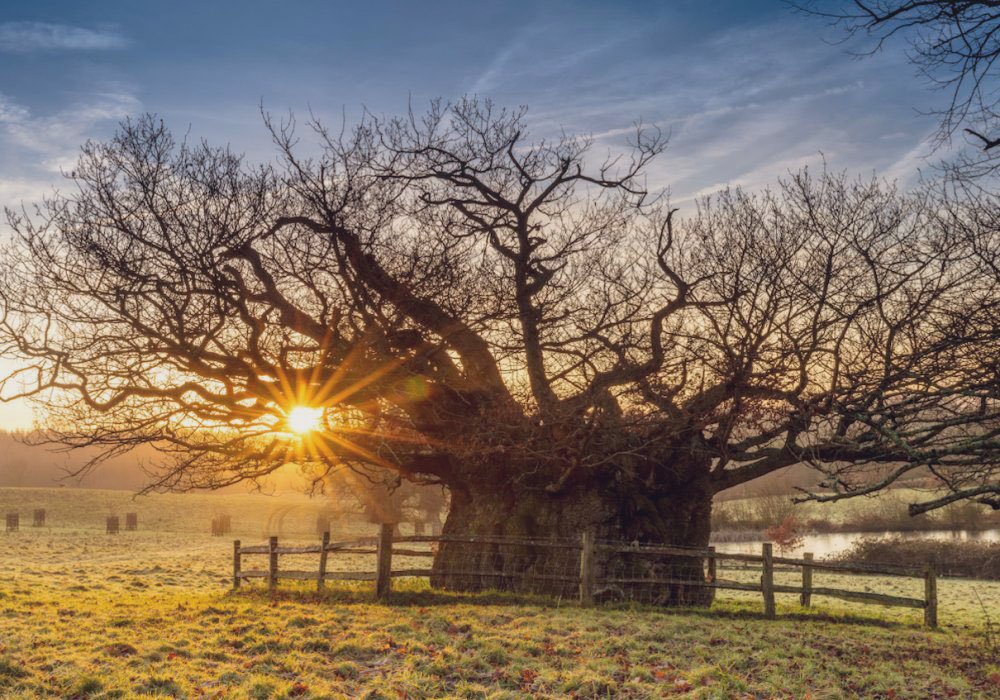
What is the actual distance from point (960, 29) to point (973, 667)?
30.8ft

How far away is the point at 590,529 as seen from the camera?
17984 millimetres

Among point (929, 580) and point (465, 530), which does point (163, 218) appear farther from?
point (929, 580)

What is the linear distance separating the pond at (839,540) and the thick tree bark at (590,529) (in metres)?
20.4

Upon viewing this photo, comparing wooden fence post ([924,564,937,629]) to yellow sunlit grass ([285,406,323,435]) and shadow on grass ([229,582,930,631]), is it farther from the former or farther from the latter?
yellow sunlit grass ([285,406,323,435])

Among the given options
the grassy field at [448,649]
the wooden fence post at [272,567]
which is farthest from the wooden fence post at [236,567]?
the grassy field at [448,649]

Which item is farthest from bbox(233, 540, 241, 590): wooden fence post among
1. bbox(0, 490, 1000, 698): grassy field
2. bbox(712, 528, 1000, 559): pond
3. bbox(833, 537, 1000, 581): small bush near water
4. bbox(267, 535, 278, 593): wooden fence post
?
bbox(833, 537, 1000, 581): small bush near water

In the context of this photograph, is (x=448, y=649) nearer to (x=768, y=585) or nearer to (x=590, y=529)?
(x=590, y=529)

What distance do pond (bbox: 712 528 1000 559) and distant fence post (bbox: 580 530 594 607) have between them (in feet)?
76.5

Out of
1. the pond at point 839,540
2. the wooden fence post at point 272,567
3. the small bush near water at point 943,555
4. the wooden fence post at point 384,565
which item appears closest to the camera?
the wooden fence post at point 384,565

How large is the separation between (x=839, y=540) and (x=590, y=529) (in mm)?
36461

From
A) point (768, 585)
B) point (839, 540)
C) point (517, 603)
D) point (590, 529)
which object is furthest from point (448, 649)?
point (839, 540)

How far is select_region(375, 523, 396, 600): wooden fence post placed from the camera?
1664cm

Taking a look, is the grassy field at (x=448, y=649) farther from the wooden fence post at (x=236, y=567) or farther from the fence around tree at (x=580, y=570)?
the wooden fence post at (x=236, y=567)

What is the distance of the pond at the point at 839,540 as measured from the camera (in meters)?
41.0
